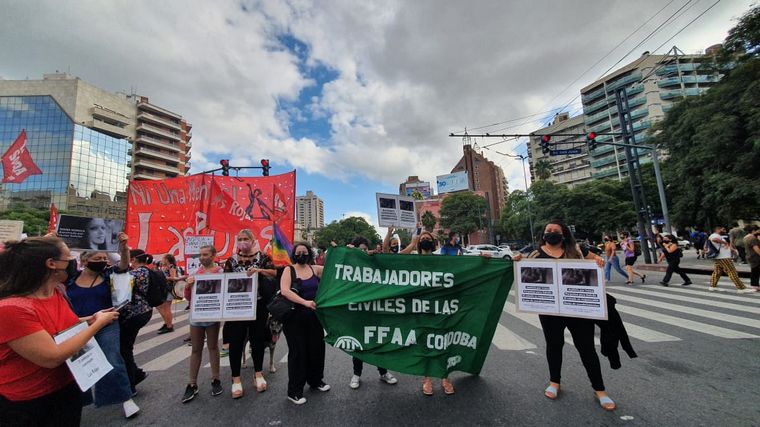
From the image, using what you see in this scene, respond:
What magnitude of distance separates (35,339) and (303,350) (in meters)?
2.35

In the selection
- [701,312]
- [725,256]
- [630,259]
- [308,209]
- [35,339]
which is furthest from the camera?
[308,209]

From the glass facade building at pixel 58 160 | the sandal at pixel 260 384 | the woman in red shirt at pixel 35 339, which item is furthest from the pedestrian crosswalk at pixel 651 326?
the glass facade building at pixel 58 160

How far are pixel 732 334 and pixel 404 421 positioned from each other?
18.9ft

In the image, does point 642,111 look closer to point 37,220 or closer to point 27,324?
point 27,324

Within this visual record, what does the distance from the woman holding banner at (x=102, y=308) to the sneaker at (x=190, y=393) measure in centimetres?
42

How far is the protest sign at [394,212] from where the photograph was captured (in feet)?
20.1

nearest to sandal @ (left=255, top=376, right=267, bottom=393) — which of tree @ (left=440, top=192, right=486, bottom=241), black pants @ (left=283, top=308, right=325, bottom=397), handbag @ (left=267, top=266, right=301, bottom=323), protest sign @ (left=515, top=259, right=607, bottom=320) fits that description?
black pants @ (left=283, top=308, right=325, bottom=397)

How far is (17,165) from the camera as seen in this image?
1089 centimetres

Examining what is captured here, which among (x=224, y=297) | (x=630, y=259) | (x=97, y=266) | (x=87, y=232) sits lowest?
(x=630, y=259)

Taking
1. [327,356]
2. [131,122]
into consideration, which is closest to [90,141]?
[131,122]

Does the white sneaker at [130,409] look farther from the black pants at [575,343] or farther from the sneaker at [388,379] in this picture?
the black pants at [575,343]

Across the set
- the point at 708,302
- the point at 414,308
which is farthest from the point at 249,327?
the point at 708,302

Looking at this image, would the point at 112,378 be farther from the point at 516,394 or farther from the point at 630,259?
the point at 630,259

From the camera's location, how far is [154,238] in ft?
28.1
